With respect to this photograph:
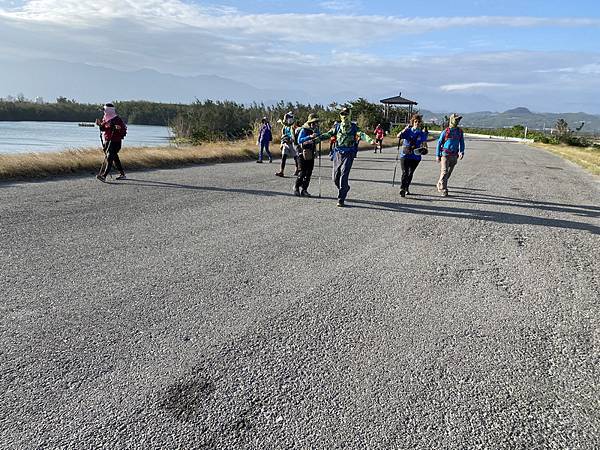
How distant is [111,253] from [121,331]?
2.15 m

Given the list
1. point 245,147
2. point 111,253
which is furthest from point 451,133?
point 245,147

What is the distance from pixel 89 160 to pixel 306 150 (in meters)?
6.92

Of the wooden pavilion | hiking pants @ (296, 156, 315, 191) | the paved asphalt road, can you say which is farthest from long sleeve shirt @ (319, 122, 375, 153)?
the wooden pavilion

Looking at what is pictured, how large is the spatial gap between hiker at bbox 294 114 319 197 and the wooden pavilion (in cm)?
4804

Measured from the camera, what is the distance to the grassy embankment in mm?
11102

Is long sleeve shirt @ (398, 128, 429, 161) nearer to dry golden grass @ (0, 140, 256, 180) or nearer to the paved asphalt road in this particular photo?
A: the paved asphalt road

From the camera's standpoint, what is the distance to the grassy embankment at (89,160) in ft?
36.4

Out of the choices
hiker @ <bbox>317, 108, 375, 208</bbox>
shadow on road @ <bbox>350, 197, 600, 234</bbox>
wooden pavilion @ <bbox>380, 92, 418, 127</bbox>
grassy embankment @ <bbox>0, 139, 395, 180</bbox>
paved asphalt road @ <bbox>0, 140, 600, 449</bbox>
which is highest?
wooden pavilion @ <bbox>380, 92, 418, 127</bbox>

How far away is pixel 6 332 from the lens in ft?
11.2

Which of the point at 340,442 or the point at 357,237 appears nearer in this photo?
the point at 340,442

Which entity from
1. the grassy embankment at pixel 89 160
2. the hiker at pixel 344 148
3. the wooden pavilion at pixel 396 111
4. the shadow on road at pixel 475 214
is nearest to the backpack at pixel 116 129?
the grassy embankment at pixel 89 160

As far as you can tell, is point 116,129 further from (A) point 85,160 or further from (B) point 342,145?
(B) point 342,145

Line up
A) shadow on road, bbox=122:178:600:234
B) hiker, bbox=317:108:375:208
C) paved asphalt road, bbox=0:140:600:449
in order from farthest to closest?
hiker, bbox=317:108:375:208 → shadow on road, bbox=122:178:600:234 → paved asphalt road, bbox=0:140:600:449

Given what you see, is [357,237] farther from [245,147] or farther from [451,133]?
[245,147]
